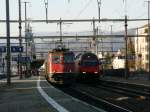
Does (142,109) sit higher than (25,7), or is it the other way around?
(25,7)

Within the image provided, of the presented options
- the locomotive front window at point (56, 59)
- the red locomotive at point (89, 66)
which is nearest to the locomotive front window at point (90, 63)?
the red locomotive at point (89, 66)

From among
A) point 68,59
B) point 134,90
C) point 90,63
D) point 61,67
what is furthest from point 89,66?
point 134,90

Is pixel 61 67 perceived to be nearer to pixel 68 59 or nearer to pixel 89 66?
pixel 68 59

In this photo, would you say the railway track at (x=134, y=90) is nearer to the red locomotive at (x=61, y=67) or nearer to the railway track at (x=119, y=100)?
the railway track at (x=119, y=100)

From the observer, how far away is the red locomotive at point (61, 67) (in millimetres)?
45844

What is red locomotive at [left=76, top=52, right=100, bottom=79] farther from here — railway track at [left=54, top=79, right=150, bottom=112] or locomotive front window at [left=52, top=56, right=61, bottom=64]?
railway track at [left=54, top=79, right=150, bottom=112]

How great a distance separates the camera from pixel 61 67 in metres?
46.3

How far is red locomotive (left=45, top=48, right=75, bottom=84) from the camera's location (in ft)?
150

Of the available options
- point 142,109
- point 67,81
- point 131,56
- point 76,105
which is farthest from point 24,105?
point 131,56

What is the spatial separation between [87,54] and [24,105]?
1383 inches

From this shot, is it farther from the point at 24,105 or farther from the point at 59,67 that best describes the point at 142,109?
the point at 59,67

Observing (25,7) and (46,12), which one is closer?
(46,12)

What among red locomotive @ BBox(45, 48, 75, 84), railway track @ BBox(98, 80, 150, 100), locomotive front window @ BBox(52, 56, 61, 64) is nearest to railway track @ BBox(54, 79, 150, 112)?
railway track @ BBox(98, 80, 150, 100)

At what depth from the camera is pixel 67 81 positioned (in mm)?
45906
